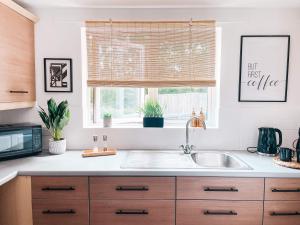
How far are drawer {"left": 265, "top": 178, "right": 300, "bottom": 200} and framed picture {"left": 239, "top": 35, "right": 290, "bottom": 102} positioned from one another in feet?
2.55

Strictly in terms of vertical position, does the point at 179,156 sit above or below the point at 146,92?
below

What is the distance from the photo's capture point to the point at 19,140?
1.78 m

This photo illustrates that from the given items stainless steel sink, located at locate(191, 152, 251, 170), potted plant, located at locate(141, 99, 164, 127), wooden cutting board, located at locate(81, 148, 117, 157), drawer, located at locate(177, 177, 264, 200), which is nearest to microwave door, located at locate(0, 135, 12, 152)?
wooden cutting board, located at locate(81, 148, 117, 157)

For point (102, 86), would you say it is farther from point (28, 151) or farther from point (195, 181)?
point (195, 181)

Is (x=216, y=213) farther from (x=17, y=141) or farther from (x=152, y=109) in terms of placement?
(x=17, y=141)

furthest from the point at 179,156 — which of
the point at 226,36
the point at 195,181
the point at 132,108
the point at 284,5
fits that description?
the point at 284,5

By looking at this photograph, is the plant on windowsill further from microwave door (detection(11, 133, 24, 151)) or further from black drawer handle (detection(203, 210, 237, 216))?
black drawer handle (detection(203, 210, 237, 216))

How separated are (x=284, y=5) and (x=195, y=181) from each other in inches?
65.7

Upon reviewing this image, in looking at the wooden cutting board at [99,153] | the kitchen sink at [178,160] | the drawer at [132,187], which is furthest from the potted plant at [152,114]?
the drawer at [132,187]

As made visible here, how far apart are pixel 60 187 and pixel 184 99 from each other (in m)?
1.34

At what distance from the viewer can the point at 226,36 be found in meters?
2.04

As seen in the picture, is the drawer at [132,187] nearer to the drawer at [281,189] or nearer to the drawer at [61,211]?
the drawer at [61,211]

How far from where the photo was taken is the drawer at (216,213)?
61.3 inches

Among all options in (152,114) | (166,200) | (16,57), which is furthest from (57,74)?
(166,200)
